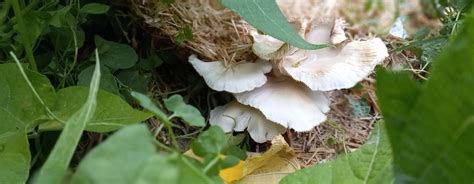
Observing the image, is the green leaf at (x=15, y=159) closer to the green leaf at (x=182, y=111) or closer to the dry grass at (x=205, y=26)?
the green leaf at (x=182, y=111)

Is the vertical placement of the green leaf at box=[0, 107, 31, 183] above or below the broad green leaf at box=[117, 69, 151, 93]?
above

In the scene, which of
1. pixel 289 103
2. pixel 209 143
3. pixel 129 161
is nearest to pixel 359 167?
pixel 209 143

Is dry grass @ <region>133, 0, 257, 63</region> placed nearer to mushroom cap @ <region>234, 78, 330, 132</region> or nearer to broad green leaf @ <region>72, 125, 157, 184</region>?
mushroom cap @ <region>234, 78, 330, 132</region>

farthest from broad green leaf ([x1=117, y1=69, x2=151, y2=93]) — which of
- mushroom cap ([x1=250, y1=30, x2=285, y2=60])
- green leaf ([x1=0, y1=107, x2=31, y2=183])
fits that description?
green leaf ([x1=0, y1=107, x2=31, y2=183])

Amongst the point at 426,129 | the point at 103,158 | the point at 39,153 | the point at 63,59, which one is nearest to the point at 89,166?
the point at 103,158

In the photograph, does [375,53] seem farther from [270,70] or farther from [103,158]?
[103,158]

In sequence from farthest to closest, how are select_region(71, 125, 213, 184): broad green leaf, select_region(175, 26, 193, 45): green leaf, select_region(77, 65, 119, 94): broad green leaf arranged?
select_region(175, 26, 193, 45): green leaf, select_region(77, 65, 119, 94): broad green leaf, select_region(71, 125, 213, 184): broad green leaf

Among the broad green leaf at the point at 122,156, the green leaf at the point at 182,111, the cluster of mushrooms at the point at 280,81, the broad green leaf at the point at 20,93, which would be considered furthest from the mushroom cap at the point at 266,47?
the broad green leaf at the point at 122,156

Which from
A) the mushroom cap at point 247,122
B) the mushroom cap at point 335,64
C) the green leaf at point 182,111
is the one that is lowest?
the mushroom cap at point 247,122
